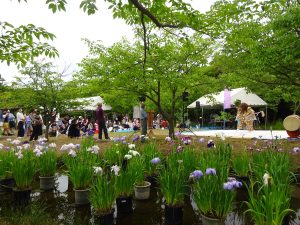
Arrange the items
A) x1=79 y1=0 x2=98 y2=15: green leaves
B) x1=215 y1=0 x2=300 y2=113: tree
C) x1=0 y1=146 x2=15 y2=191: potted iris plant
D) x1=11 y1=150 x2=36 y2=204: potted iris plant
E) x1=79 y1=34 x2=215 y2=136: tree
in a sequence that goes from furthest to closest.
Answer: x1=79 y1=34 x2=215 y2=136: tree → x1=215 y1=0 x2=300 y2=113: tree → x1=0 y1=146 x2=15 y2=191: potted iris plant → x1=11 y1=150 x2=36 y2=204: potted iris plant → x1=79 y1=0 x2=98 y2=15: green leaves

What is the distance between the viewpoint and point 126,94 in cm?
978

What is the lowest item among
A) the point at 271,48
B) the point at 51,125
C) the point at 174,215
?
the point at 174,215

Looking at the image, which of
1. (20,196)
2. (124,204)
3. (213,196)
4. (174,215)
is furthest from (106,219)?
(20,196)

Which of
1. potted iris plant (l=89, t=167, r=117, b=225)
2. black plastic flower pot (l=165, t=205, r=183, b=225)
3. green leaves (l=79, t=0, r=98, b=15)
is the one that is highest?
green leaves (l=79, t=0, r=98, b=15)

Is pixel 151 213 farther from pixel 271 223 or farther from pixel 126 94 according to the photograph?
pixel 126 94

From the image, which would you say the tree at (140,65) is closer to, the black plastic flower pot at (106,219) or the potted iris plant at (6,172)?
the potted iris plant at (6,172)

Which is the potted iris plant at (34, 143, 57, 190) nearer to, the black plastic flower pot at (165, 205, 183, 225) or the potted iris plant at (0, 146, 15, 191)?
the potted iris plant at (0, 146, 15, 191)

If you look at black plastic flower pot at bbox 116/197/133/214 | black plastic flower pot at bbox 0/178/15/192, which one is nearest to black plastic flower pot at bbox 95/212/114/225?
black plastic flower pot at bbox 116/197/133/214

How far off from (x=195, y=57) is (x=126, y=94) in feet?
8.36

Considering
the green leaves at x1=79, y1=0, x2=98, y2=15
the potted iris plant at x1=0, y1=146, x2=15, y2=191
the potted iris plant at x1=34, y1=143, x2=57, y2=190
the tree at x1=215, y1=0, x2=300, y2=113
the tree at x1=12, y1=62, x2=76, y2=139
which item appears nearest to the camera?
the green leaves at x1=79, y1=0, x2=98, y2=15

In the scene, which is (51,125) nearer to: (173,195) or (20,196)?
(20,196)

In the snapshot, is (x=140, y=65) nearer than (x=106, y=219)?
No

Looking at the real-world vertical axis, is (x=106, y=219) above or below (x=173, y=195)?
below

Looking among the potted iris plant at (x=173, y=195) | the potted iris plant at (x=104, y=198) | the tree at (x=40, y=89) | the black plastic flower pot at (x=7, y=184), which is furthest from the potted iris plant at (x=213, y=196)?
the tree at (x=40, y=89)
